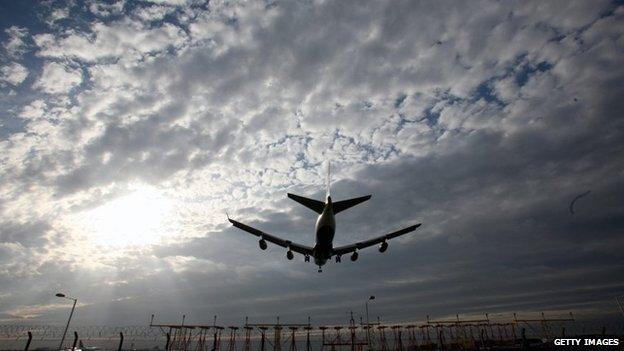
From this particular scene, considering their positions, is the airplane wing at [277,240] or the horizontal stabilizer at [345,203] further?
the airplane wing at [277,240]

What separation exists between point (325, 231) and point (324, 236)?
0.84m

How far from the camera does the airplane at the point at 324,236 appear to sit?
1390 inches

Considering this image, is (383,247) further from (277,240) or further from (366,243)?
(277,240)

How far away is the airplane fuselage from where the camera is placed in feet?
115

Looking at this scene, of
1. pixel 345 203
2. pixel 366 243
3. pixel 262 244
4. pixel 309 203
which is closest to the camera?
pixel 345 203

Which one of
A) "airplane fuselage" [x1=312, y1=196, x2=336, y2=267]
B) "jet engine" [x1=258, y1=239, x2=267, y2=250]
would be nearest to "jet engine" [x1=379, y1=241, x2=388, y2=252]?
"airplane fuselage" [x1=312, y1=196, x2=336, y2=267]

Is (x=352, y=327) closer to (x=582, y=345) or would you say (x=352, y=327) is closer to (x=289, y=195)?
(x=582, y=345)

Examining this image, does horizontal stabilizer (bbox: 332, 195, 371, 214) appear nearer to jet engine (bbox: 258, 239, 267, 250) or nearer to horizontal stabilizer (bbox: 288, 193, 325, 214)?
horizontal stabilizer (bbox: 288, 193, 325, 214)

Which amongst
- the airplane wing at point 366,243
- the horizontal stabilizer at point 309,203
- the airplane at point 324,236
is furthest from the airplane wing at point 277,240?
the horizontal stabilizer at point 309,203

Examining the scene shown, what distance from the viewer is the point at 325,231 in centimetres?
3597

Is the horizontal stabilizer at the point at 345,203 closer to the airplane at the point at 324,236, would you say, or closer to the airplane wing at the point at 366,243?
the airplane at the point at 324,236

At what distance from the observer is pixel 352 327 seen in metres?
84.9

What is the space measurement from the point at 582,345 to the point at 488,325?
64150mm

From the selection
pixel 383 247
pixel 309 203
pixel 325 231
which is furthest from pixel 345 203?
pixel 383 247
